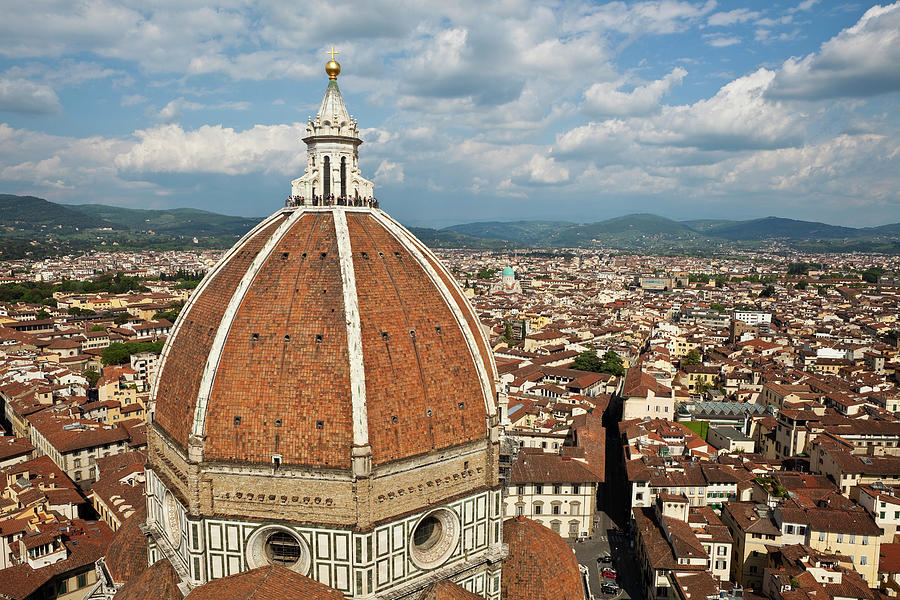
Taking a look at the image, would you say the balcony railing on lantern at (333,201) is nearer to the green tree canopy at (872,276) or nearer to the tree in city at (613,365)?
the tree in city at (613,365)

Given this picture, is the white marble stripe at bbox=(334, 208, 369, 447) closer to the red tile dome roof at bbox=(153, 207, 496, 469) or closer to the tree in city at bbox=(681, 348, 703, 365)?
the red tile dome roof at bbox=(153, 207, 496, 469)

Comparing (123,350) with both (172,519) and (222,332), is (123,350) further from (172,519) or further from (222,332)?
(222,332)


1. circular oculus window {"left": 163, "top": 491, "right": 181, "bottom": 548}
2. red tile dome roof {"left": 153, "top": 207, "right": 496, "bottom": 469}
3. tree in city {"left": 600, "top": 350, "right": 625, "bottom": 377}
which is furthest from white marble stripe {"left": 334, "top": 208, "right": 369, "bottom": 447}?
tree in city {"left": 600, "top": 350, "right": 625, "bottom": 377}

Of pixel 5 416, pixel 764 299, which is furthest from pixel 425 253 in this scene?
pixel 764 299

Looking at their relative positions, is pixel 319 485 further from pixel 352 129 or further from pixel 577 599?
pixel 352 129

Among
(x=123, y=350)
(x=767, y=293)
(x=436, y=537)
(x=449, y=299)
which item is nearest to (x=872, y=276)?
(x=767, y=293)

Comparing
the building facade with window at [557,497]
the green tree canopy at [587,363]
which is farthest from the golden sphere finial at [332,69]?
the green tree canopy at [587,363]
